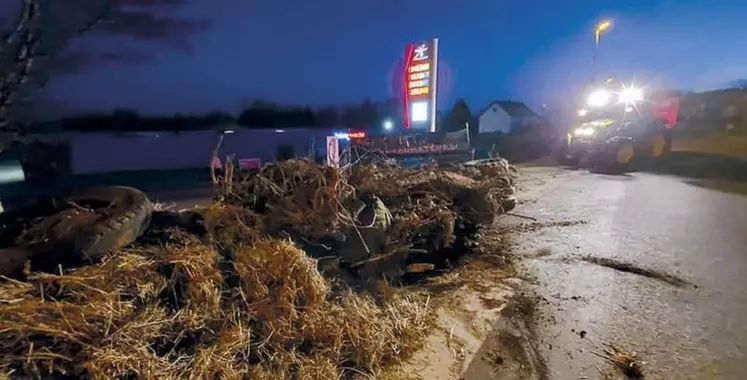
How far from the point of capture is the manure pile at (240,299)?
2357 mm

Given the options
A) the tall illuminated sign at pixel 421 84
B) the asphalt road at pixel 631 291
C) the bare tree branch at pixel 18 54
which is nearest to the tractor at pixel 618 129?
the asphalt road at pixel 631 291

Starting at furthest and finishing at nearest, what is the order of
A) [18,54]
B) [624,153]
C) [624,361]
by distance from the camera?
[624,153]
[18,54]
[624,361]

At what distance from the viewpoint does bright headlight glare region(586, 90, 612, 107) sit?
15.5m

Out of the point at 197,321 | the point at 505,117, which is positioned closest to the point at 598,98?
the point at 197,321

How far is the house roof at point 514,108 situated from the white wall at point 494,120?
0.31 meters

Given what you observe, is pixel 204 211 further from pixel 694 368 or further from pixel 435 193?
pixel 694 368

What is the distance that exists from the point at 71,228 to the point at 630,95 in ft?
55.5

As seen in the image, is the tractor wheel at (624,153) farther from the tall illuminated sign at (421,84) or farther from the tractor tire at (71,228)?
the tractor tire at (71,228)

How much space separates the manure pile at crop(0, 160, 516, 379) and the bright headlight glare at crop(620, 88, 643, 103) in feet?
45.5

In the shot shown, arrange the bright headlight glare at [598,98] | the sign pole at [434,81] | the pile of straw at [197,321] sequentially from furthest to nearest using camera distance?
the sign pole at [434,81], the bright headlight glare at [598,98], the pile of straw at [197,321]

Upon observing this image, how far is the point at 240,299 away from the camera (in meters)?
2.96

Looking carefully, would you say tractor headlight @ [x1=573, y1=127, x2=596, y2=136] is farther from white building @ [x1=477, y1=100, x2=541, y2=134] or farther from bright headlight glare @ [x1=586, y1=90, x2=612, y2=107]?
white building @ [x1=477, y1=100, x2=541, y2=134]

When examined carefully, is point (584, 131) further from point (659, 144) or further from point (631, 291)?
point (631, 291)

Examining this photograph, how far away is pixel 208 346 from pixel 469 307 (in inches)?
86.5
